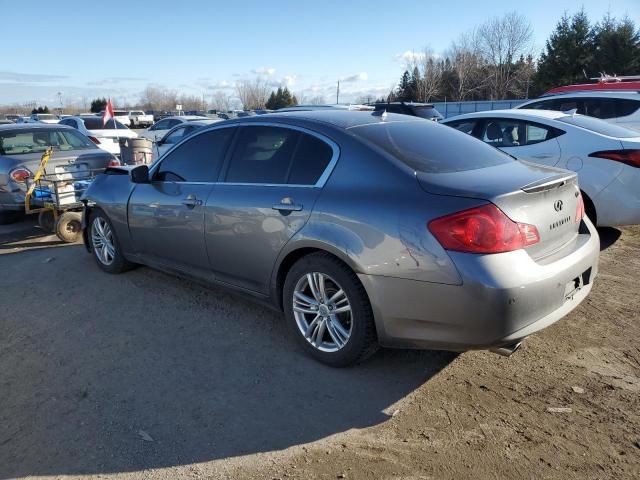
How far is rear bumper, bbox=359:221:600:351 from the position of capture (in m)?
2.76

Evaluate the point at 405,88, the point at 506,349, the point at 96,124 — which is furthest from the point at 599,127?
the point at 405,88

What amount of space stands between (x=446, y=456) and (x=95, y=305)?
3.45 meters

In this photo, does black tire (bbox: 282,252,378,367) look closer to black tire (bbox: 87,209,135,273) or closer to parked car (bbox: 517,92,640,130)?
black tire (bbox: 87,209,135,273)

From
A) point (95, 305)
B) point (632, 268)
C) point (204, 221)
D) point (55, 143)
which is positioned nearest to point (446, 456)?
point (204, 221)

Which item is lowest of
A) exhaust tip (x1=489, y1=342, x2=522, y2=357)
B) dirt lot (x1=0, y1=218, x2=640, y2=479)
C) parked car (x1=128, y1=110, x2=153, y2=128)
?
dirt lot (x1=0, y1=218, x2=640, y2=479)

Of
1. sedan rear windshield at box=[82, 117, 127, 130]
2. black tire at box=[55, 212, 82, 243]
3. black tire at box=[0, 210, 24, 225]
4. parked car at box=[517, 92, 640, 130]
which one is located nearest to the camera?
black tire at box=[55, 212, 82, 243]

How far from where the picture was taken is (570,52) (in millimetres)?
39344

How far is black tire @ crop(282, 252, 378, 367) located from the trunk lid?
0.75m

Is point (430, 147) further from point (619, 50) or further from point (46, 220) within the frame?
point (619, 50)

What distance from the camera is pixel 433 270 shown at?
2.87m

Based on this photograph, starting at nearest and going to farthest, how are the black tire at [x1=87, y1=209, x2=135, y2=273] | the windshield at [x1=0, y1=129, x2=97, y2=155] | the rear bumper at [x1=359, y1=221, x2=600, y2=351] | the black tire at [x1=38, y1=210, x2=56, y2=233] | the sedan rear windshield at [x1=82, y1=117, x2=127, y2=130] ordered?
the rear bumper at [x1=359, y1=221, x2=600, y2=351], the black tire at [x1=87, y1=209, x2=135, y2=273], the black tire at [x1=38, y1=210, x2=56, y2=233], the windshield at [x1=0, y1=129, x2=97, y2=155], the sedan rear windshield at [x1=82, y1=117, x2=127, y2=130]

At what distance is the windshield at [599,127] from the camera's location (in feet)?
19.4

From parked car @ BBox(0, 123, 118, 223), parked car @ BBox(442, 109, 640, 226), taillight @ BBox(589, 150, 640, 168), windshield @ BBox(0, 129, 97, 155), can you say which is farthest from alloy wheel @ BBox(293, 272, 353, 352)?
windshield @ BBox(0, 129, 97, 155)

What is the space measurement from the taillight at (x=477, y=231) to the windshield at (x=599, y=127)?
3876 millimetres
